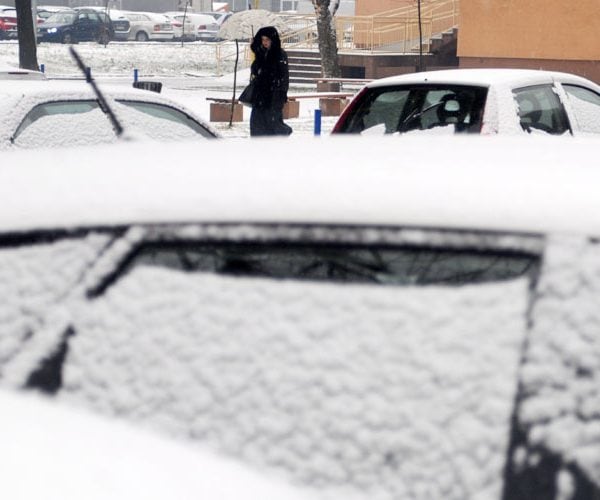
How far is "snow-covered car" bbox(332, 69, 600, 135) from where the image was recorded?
814cm

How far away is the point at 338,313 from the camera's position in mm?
1884

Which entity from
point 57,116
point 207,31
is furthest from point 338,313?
point 207,31

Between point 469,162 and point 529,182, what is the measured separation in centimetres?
14

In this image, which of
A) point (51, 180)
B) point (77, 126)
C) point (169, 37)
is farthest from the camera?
point (169, 37)

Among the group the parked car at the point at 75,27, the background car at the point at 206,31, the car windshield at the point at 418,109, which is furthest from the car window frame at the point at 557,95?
the background car at the point at 206,31

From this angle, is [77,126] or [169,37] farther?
[169,37]

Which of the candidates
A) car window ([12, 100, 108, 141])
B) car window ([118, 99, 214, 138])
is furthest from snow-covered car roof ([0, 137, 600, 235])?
car window ([118, 99, 214, 138])

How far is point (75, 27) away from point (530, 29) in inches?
1013

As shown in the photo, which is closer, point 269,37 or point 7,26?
point 269,37

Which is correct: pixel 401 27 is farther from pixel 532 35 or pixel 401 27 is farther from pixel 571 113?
pixel 571 113

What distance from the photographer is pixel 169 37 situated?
55656 millimetres

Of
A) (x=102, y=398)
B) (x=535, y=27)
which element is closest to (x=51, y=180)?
(x=102, y=398)

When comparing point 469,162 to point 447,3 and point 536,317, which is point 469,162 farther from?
point 447,3

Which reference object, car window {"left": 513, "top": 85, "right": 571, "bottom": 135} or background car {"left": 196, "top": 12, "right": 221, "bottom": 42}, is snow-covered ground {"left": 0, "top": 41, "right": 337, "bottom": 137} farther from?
car window {"left": 513, "top": 85, "right": 571, "bottom": 135}
